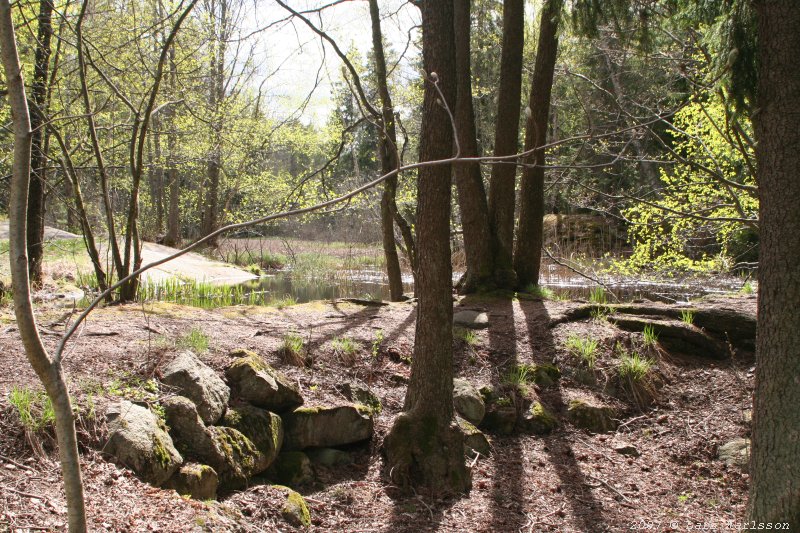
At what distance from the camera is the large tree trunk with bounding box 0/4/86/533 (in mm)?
1606

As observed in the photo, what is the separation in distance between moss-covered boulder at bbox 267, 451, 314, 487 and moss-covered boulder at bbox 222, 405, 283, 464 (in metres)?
0.07

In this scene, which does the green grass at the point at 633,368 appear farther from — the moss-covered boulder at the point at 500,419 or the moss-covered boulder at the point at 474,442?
the moss-covered boulder at the point at 474,442

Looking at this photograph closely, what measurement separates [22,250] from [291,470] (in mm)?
3120

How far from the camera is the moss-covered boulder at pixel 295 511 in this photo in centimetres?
371

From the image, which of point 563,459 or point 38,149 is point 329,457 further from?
point 38,149

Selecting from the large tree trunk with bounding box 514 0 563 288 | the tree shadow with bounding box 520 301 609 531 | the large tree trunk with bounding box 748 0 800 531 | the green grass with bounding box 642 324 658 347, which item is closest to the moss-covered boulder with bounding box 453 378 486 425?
the tree shadow with bounding box 520 301 609 531

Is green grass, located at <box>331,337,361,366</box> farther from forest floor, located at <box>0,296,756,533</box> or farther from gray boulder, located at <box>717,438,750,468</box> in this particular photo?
gray boulder, located at <box>717,438,750,468</box>

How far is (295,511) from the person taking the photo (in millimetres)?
3762

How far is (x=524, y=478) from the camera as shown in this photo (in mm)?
4637

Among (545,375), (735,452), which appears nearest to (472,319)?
(545,375)

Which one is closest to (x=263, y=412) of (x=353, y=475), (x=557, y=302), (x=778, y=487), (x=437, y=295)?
(x=353, y=475)

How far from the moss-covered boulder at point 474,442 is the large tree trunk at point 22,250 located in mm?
3580

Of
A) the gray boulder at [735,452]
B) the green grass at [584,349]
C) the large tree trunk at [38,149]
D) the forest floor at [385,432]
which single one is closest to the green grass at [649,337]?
the forest floor at [385,432]

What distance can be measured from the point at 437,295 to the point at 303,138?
540 inches
